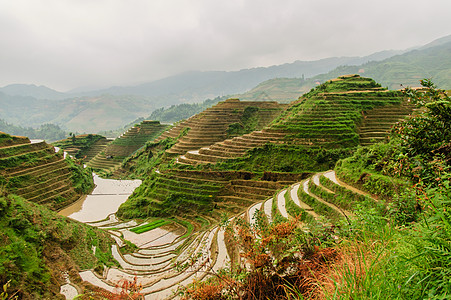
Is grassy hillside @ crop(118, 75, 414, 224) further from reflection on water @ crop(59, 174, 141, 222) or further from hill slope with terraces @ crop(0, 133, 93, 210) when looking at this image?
hill slope with terraces @ crop(0, 133, 93, 210)

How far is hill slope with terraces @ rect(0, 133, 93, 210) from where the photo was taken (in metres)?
25.4

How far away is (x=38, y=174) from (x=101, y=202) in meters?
7.52

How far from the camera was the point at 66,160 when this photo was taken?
109 feet

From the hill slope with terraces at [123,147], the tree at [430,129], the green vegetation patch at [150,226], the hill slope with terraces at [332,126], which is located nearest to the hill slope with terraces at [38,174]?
the green vegetation patch at [150,226]

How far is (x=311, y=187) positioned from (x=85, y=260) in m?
12.8

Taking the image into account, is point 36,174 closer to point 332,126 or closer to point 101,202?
point 101,202

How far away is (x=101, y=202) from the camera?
1169 inches

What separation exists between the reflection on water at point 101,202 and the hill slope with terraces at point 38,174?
1.37 m

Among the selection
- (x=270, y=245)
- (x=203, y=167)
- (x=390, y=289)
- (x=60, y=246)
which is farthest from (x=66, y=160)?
(x=390, y=289)

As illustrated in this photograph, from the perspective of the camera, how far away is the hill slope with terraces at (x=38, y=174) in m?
25.4

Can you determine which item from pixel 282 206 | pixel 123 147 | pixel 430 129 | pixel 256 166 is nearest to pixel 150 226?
pixel 256 166

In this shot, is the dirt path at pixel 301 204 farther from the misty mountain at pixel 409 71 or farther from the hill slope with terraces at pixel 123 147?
the misty mountain at pixel 409 71

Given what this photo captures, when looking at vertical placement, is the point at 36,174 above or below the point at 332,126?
below

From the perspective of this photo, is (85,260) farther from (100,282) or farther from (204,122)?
(204,122)
